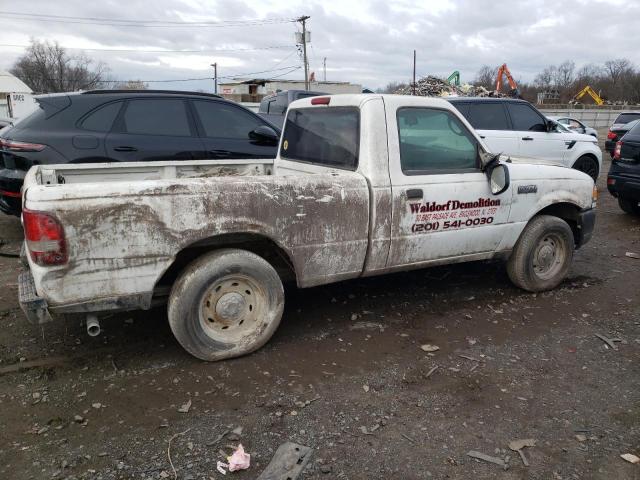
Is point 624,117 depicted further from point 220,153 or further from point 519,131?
point 220,153

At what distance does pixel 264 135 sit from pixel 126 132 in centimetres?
169

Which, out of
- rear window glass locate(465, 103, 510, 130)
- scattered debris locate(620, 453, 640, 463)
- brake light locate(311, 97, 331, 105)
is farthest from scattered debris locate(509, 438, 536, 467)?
rear window glass locate(465, 103, 510, 130)

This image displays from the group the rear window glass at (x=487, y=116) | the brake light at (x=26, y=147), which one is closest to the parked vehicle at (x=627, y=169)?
the rear window glass at (x=487, y=116)

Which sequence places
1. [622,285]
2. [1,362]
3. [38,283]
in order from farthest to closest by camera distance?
[622,285] → [1,362] → [38,283]

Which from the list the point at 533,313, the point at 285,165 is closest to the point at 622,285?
the point at 533,313

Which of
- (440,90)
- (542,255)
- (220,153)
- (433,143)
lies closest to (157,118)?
(220,153)

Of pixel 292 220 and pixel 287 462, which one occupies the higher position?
pixel 292 220

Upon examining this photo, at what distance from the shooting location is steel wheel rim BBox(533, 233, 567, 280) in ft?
16.2

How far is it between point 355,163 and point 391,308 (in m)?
1.45

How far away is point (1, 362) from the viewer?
354cm

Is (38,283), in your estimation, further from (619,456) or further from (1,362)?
(619,456)

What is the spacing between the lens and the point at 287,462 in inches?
102

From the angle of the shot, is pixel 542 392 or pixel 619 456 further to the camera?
pixel 542 392

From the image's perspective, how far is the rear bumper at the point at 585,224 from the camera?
16.7 feet
